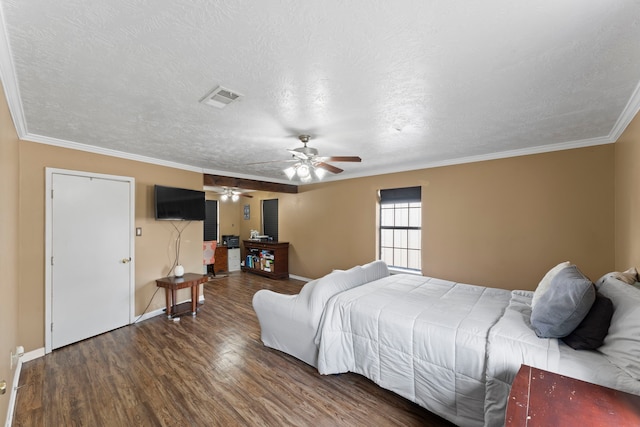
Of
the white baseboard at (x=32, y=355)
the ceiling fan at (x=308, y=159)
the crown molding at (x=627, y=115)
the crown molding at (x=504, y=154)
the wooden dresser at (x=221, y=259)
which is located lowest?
the white baseboard at (x=32, y=355)

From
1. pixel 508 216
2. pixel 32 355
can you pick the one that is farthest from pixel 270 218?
pixel 508 216

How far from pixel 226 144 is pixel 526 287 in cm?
442

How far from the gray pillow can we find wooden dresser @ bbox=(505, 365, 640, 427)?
512mm

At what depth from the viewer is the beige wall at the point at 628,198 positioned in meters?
2.30

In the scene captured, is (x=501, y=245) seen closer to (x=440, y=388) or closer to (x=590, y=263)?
(x=590, y=263)

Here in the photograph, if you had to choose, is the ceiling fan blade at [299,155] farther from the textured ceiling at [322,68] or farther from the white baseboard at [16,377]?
the white baseboard at [16,377]

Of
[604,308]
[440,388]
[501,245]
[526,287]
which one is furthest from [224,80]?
[526,287]

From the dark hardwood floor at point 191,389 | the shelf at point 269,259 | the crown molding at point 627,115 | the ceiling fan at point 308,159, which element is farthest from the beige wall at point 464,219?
the ceiling fan at point 308,159

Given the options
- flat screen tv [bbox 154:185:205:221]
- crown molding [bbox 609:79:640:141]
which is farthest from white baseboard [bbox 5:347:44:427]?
crown molding [bbox 609:79:640:141]

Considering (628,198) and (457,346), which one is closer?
(457,346)

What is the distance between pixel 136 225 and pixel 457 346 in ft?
14.0

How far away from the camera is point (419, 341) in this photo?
79.3 inches

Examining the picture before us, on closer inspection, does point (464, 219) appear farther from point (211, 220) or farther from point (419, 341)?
point (211, 220)

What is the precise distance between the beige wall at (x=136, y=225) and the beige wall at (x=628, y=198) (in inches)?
217
